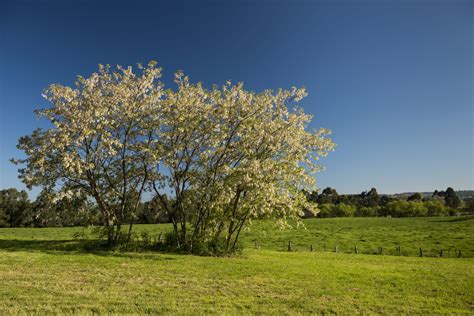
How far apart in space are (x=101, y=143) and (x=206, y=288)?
13087 mm

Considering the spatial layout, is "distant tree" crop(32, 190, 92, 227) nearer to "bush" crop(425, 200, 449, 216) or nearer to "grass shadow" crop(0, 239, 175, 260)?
"grass shadow" crop(0, 239, 175, 260)

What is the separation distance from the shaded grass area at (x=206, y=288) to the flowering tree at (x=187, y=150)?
16.4 ft

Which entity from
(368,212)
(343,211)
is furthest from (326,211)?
(368,212)

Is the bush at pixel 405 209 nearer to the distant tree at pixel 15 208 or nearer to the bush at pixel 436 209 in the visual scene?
the bush at pixel 436 209

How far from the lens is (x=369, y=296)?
11.9 meters

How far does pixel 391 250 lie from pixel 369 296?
3111 cm

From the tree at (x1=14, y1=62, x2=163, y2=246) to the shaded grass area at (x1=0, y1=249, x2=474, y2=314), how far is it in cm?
509

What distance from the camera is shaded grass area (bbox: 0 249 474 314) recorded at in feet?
31.0

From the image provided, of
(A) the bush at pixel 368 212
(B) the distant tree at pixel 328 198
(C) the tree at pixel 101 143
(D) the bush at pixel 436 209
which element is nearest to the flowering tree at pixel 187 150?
(C) the tree at pixel 101 143

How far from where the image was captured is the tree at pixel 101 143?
2048 centimetres

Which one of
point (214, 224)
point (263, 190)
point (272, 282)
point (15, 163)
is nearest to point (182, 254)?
point (214, 224)

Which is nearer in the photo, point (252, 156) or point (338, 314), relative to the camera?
point (338, 314)

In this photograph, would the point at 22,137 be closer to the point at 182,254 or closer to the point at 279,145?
the point at 182,254

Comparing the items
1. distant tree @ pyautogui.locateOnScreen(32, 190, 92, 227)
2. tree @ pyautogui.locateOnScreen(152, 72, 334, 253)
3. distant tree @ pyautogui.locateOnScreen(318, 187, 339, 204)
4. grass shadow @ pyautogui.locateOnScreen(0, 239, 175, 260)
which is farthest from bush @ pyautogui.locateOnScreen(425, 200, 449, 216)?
distant tree @ pyautogui.locateOnScreen(32, 190, 92, 227)
